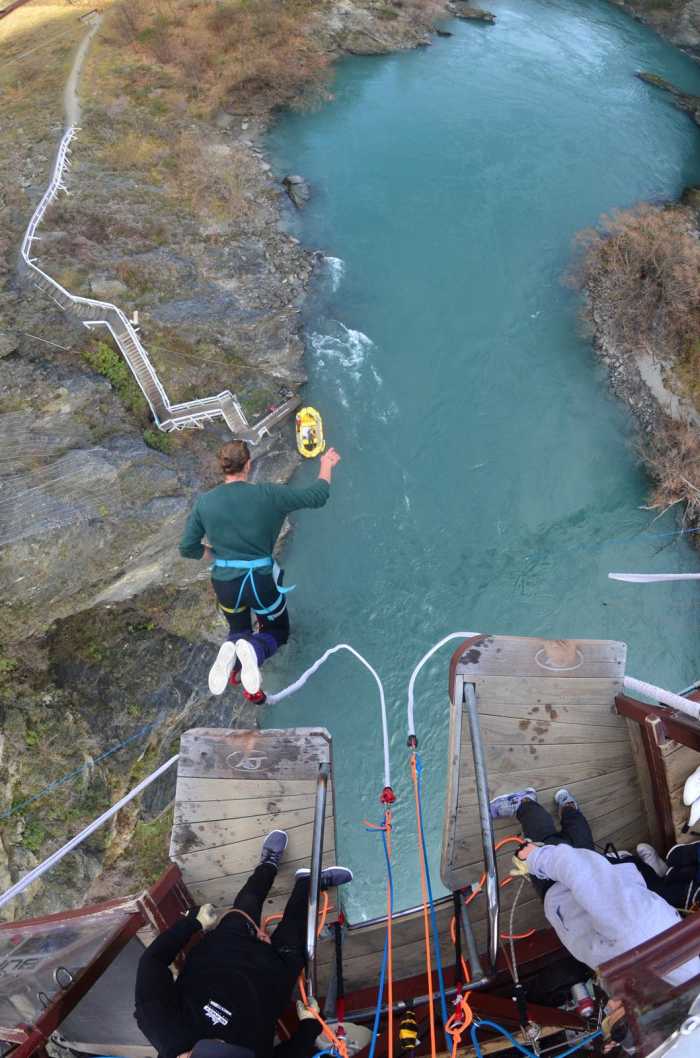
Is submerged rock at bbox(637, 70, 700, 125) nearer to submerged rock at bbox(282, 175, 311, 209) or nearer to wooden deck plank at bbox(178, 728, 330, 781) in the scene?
submerged rock at bbox(282, 175, 311, 209)

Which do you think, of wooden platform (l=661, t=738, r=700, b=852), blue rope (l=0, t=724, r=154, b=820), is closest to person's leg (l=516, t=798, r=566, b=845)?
wooden platform (l=661, t=738, r=700, b=852)

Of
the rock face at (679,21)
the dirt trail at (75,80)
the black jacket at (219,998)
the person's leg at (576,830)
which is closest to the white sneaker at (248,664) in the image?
the black jacket at (219,998)

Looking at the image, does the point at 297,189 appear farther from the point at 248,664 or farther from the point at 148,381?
the point at 248,664

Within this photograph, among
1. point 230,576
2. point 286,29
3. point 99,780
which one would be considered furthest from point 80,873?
point 286,29

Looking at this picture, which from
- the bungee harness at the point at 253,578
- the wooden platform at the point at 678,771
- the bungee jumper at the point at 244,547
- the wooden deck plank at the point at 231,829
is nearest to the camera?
the wooden platform at the point at 678,771

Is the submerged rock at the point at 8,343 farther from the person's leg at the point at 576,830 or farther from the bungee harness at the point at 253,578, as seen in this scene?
the person's leg at the point at 576,830

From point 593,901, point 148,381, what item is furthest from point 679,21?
point 593,901

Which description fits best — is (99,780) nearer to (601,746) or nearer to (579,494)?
(601,746)
